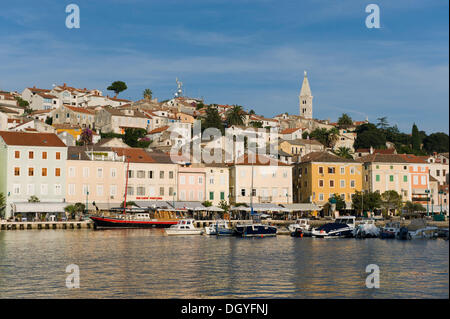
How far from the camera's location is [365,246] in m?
50.6

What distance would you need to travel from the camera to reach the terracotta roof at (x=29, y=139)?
77312mm

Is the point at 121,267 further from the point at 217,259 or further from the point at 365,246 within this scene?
the point at 365,246

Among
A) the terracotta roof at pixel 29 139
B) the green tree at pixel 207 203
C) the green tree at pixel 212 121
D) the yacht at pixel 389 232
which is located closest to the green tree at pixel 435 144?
the green tree at pixel 212 121

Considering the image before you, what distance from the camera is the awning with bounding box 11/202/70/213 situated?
241 feet

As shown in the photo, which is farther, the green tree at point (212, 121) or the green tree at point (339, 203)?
the green tree at point (212, 121)

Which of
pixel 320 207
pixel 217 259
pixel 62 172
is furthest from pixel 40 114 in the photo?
pixel 217 259

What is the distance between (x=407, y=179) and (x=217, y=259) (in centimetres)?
6387

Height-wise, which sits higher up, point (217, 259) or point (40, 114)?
point (40, 114)

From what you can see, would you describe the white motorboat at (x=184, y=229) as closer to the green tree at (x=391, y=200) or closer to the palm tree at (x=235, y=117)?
the green tree at (x=391, y=200)

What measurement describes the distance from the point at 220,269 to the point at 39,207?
46012mm

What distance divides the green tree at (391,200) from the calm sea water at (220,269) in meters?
37.0

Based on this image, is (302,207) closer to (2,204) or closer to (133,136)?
(2,204)

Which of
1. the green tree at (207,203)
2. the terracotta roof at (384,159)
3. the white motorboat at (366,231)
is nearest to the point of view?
the white motorboat at (366,231)

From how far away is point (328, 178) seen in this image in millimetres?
91500
